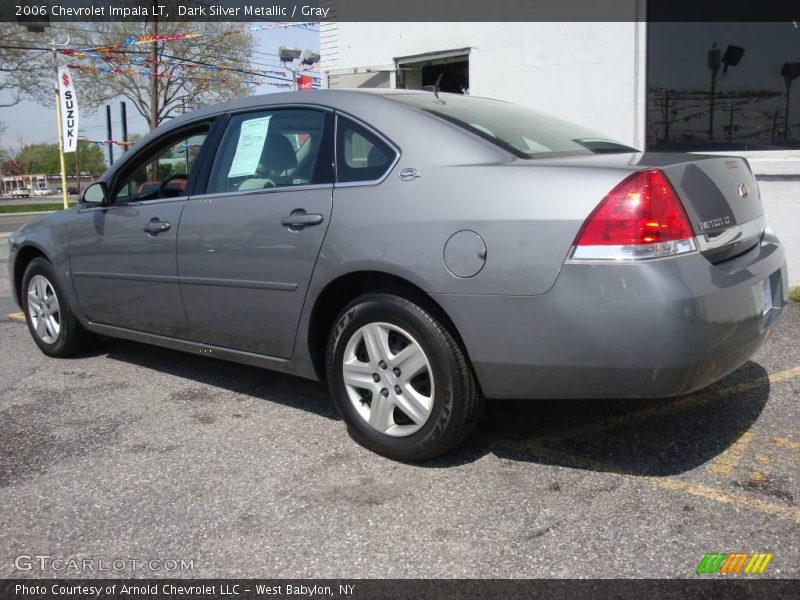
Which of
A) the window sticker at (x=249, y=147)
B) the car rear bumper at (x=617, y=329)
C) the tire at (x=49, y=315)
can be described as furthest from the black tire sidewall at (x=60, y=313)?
the car rear bumper at (x=617, y=329)

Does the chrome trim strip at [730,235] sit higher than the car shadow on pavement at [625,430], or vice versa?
the chrome trim strip at [730,235]

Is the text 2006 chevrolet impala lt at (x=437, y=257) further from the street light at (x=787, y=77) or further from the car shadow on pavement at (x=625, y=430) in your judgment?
the street light at (x=787, y=77)

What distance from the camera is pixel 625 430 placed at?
341 centimetres

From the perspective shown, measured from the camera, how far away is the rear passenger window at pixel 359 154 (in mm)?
3113

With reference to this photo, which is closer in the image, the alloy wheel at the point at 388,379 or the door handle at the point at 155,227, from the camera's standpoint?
the alloy wheel at the point at 388,379

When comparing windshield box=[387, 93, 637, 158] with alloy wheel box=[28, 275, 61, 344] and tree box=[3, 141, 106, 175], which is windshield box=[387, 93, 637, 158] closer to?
alloy wheel box=[28, 275, 61, 344]

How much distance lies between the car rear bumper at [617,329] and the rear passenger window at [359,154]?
2.26 ft

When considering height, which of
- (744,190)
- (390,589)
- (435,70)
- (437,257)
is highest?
(435,70)

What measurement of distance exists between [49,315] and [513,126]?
11.5 feet

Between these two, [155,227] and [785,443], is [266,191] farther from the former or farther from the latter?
[785,443]

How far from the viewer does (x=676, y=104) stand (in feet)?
25.1

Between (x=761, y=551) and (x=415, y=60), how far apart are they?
8.35m

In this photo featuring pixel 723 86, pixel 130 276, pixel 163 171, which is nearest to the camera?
pixel 130 276

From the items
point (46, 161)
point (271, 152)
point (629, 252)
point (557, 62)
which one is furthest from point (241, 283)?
point (46, 161)
